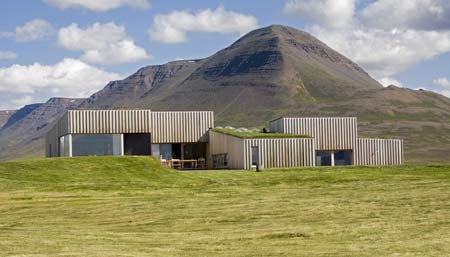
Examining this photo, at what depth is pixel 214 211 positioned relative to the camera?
30.1m

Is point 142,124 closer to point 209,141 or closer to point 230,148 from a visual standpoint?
point 209,141

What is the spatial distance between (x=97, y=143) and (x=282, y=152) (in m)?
18.3

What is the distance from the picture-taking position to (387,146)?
3063 inches

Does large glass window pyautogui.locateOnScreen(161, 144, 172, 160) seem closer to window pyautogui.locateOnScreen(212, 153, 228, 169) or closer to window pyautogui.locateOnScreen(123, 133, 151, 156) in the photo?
window pyautogui.locateOnScreen(123, 133, 151, 156)

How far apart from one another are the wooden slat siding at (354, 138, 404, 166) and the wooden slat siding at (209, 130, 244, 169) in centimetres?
1566

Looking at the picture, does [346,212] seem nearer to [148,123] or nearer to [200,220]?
[200,220]

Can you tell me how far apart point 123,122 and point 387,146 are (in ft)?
92.8

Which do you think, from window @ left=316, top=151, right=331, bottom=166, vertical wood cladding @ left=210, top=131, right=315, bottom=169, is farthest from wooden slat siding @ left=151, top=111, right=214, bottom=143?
window @ left=316, top=151, right=331, bottom=166

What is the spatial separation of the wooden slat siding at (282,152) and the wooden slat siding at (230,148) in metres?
0.64

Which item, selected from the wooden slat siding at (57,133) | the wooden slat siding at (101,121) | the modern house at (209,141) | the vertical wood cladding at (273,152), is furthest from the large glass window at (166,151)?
the wooden slat siding at (57,133)

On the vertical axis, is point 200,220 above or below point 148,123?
below

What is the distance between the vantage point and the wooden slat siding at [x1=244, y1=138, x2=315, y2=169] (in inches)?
2549

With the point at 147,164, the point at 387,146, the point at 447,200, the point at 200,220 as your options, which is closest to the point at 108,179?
the point at 147,164

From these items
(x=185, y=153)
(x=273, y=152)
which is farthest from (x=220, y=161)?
(x=273, y=152)
